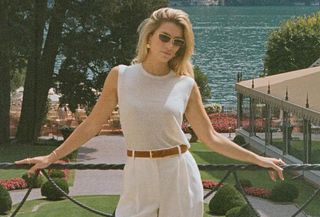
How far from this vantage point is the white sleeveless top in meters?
4.20

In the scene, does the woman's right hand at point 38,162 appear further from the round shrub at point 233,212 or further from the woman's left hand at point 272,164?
the round shrub at point 233,212

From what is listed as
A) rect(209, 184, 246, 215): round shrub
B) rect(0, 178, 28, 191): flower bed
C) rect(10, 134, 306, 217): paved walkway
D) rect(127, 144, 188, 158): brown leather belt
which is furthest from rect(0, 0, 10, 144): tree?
rect(127, 144, 188, 158): brown leather belt

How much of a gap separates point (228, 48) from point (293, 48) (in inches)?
2974

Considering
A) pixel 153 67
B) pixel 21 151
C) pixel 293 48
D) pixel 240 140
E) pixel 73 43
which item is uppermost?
pixel 293 48

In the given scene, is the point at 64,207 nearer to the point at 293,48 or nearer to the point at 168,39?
the point at 168,39

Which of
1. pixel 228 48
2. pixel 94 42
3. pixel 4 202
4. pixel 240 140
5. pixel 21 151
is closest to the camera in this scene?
pixel 4 202

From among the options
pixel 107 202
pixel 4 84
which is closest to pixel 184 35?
pixel 107 202

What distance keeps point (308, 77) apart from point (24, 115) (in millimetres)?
13439

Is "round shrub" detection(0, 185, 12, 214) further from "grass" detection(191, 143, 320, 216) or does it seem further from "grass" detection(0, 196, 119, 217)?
"grass" detection(191, 143, 320, 216)

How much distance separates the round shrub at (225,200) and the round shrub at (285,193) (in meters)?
1.84

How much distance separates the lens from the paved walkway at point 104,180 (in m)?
17.9

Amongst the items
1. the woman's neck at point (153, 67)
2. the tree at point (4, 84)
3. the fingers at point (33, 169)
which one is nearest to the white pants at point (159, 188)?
the woman's neck at point (153, 67)

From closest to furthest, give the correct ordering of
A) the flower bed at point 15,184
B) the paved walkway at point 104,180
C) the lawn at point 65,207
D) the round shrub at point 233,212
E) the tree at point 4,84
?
1. the round shrub at point 233,212
2. the lawn at point 65,207
3. the paved walkway at point 104,180
4. the flower bed at point 15,184
5. the tree at point 4,84

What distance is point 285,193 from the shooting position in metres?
18.1
